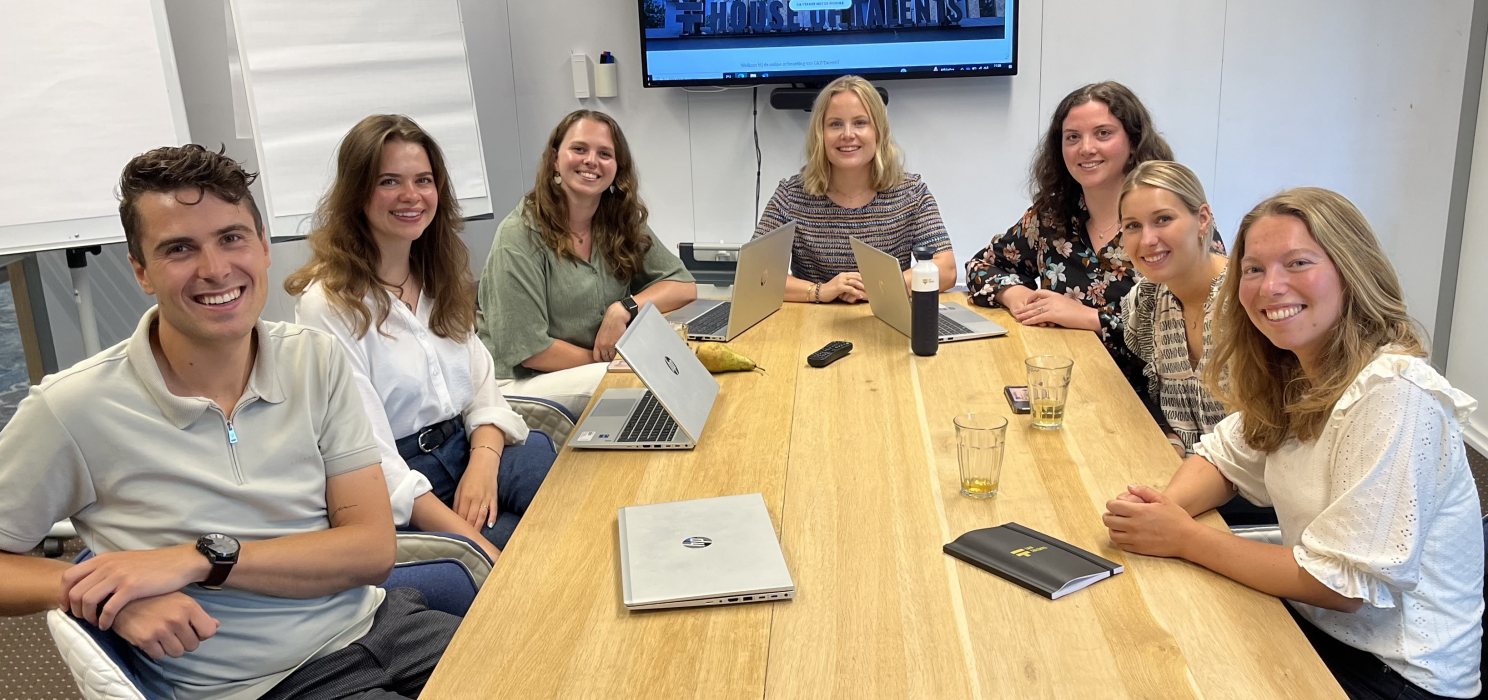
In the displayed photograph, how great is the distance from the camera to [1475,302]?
3.68m

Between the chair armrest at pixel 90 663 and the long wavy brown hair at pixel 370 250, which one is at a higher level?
the long wavy brown hair at pixel 370 250

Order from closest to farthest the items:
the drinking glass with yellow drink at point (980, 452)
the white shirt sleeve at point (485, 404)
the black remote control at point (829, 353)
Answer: the drinking glass with yellow drink at point (980, 452) → the white shirt sleeve at point (485, 404) → the black remote control at point (829, 353)

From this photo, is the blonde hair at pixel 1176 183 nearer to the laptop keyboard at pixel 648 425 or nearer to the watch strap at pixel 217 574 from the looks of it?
the laptop keyboard at pixel 648 425

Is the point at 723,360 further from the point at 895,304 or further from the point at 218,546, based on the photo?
the point at 218,546

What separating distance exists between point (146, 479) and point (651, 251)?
1.77m

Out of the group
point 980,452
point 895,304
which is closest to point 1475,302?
point 895,304

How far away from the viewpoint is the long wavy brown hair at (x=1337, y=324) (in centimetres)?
141

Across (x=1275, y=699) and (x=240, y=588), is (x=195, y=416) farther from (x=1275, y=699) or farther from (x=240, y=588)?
(x=1275, y=699)

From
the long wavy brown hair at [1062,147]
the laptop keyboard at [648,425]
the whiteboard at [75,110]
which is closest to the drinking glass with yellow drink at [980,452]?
the laptop keyboard at [648,425]

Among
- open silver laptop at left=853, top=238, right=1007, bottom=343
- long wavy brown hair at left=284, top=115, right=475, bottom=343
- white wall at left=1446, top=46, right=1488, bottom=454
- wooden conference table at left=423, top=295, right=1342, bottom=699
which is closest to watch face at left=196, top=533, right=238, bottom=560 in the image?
wooden conference table at left=423, top=295, right=1342, bottom=699

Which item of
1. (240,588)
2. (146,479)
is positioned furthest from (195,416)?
(240,588)

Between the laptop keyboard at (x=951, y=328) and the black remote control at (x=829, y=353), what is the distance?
24 centimetres

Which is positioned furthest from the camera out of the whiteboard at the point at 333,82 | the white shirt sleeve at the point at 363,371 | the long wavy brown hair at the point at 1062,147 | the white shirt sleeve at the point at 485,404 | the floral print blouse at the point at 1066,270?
the whiteboard at the point at 333,82

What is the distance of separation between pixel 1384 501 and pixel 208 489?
4.96 feet
